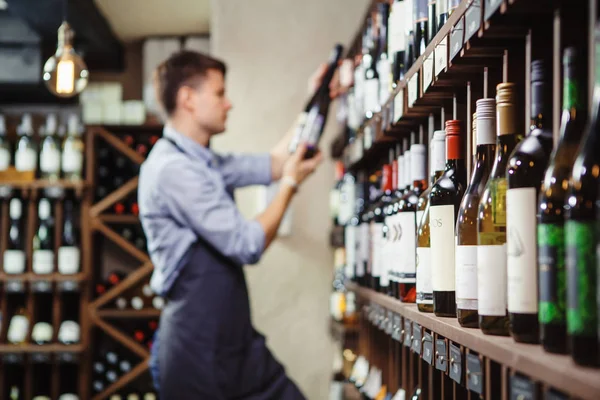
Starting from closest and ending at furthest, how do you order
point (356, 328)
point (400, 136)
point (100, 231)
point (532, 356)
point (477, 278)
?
point (532, 356) → point (477, 278) → point (400, 136) → point (356, 328) → point (100, 231)

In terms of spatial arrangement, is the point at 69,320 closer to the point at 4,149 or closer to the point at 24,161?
the point at 24,161

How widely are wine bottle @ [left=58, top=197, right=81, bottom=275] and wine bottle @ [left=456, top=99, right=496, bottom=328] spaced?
371cm

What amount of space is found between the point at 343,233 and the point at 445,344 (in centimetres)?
211

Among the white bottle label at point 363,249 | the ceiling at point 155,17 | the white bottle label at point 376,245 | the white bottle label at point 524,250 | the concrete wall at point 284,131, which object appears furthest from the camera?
the ceiling at point 155,17

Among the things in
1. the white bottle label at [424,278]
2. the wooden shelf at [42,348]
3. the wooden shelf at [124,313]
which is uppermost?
the white bottle label at [424,278]

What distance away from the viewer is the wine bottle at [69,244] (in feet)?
15.0

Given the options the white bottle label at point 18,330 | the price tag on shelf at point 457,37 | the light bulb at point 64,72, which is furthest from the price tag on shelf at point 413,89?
the white bottle label at point 18,330

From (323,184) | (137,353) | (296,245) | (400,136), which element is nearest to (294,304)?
(296,245)

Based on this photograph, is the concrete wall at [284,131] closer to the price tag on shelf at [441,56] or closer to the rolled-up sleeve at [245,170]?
the rolled-up sleeve at [245,170]

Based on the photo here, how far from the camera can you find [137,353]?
4.62 m

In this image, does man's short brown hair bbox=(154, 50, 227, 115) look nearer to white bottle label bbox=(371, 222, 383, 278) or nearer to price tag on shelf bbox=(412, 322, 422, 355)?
white bottle label bbox=(371, 222, 383, 278)

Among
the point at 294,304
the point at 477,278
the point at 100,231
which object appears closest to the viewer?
the point at 477,278

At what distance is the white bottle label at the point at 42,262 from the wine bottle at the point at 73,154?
0.49 metres

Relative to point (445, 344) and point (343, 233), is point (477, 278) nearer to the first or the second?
point (445, 344)
